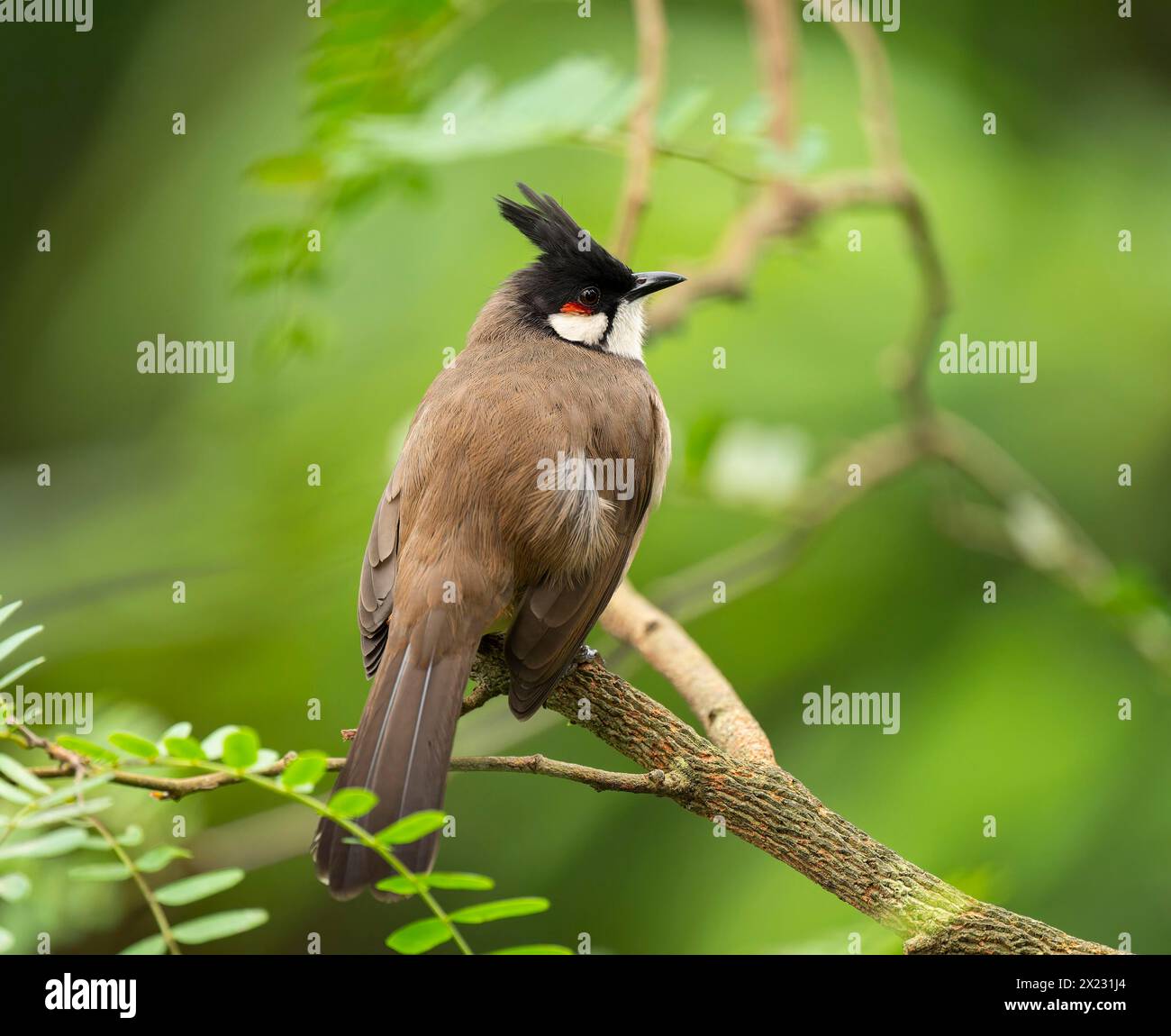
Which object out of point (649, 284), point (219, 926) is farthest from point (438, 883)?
point (649, 284)

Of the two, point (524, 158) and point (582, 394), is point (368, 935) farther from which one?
point (524, 158)

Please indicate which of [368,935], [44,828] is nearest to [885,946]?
[44,828]

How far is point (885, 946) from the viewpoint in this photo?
8.03 feet

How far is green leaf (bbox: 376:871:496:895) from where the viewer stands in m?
1.62

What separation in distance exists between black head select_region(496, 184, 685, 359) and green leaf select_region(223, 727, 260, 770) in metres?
1.90

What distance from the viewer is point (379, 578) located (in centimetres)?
279

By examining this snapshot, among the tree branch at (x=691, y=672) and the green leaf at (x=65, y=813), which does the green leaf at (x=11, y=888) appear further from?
the tree branch at (x=691, y=672)

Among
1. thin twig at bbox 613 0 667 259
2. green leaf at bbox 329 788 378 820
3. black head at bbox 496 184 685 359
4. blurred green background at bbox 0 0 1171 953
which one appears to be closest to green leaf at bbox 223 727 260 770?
green leaf at bbox 329 788 378 820

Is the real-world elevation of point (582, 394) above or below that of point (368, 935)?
above

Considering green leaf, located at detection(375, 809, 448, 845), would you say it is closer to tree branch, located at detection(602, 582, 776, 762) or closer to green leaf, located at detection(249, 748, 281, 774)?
green leaf, located at detection(249, 748, 281, 774)

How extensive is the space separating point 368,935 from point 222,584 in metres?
1.37

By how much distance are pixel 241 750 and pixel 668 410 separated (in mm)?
3327

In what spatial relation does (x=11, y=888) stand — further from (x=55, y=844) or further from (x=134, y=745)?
(x=134, y=745)
